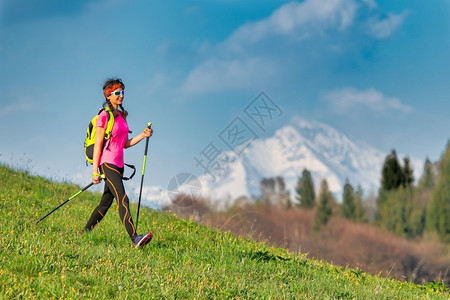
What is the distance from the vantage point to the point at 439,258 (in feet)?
252

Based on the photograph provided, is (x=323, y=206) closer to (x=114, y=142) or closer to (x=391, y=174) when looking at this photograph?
(x=391, y=174)

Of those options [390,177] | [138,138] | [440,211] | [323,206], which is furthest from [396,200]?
[138,138]

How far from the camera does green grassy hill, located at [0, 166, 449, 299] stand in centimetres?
689

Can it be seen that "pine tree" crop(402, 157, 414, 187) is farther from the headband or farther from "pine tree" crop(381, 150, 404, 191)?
the headband

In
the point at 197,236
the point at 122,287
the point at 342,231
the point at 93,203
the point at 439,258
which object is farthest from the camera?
the point at 342,231

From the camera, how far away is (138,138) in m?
9.78

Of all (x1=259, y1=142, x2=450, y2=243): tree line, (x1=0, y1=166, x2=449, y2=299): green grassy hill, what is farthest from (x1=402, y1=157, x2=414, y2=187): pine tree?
(x1=0, y1=166, x2=449, y2=299): green grassy hill

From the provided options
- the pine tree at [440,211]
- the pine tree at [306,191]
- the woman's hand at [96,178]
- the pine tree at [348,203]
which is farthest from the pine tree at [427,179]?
the woman's hand at [96,178]

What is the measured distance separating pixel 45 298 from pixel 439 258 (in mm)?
79728

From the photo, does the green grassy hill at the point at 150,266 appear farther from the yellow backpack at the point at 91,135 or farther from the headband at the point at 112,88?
the headband at the point at 112,88

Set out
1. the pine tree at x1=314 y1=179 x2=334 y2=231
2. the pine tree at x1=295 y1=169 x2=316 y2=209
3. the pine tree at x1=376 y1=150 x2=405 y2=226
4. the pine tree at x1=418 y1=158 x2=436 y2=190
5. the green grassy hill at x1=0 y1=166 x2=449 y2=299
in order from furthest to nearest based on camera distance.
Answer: the pine tree at x1=295 y1=169 x2=316 y2=209, the pine tree at x1=376 y1=150 x2=405 y2=226, the pine tree at x1=314 y1=179 x2=334 y2=231, the pine tree at x1=418 y1=158 x2=436 y2=190, the green grassy hill at x1=0 y1=166 x2=449 y2=299

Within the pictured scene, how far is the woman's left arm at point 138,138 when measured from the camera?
31.8 ft

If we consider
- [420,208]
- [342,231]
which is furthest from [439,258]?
[342,231]

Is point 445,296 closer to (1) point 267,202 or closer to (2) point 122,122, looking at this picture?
(2) point 122,122
